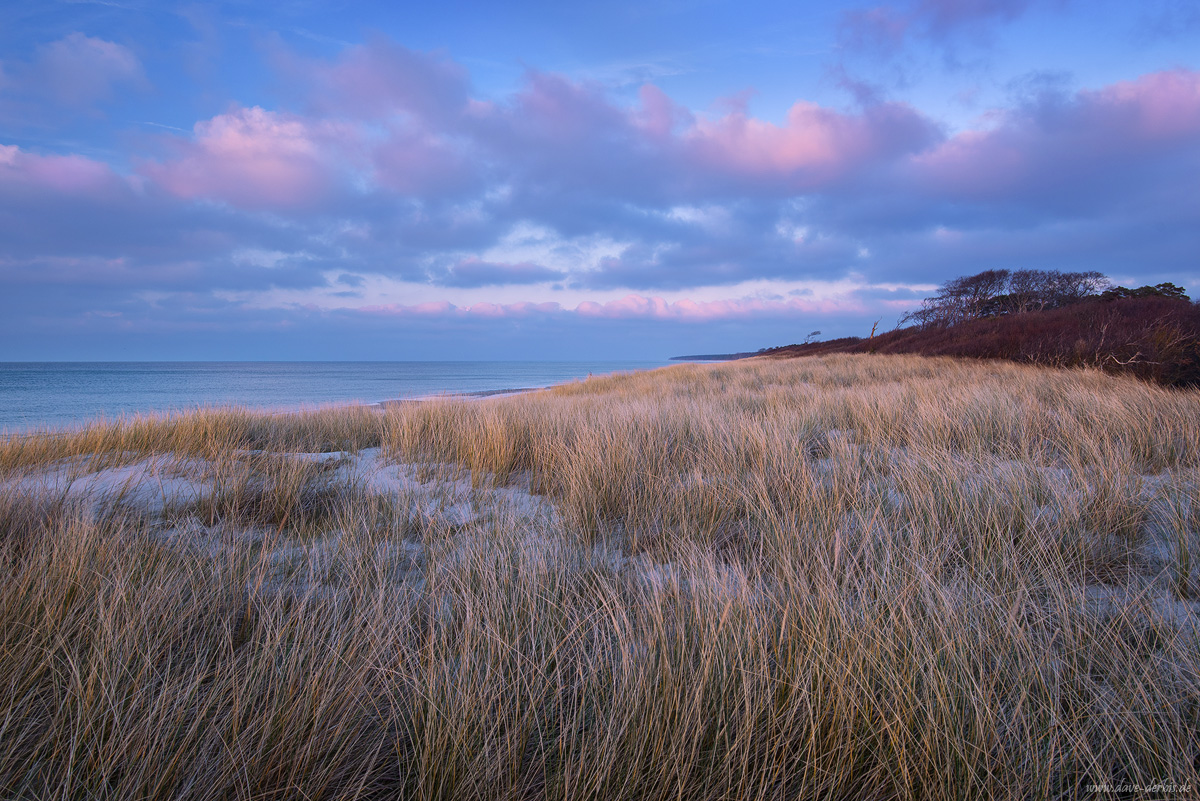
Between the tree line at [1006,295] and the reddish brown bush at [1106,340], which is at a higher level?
the tree line at [1006,295]

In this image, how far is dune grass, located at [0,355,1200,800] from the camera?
3.62ft

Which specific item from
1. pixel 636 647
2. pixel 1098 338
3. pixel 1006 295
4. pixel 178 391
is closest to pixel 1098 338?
pixel 1098 338

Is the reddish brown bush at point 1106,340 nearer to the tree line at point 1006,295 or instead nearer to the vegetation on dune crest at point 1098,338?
the vegetation on dune crest at point 1098,338

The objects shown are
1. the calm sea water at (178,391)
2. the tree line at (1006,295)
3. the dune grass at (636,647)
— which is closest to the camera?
the dune grass at (636,647)

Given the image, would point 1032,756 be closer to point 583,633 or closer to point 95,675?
point 583,633

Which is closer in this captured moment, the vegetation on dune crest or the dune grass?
the dune grass

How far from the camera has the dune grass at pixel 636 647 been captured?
3.62 feet

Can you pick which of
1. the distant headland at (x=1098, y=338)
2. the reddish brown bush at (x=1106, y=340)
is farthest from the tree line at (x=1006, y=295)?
the reddish brown bush at (x=1106, y=340)

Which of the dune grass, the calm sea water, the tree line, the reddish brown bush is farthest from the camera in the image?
the tree line

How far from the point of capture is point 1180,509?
2.25 m

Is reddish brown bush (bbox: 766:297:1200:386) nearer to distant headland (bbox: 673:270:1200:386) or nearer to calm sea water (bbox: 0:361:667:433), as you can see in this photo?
distant headland (bbox: 673:270:1200:386)

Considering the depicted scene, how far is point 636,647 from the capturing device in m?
1.50

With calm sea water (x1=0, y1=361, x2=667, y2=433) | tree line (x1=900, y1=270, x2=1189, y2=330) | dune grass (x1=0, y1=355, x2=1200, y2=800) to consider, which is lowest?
dune grass (x1=0, y1=355, x2=1200, y2=800)

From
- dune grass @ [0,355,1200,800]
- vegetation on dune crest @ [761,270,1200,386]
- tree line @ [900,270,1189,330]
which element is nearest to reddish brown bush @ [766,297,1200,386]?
vegetation on dune crest @ [761,270,1200,386]
